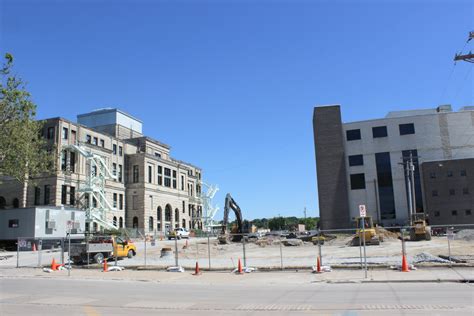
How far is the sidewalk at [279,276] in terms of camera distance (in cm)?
1814

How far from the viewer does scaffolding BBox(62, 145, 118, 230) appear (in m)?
73.3

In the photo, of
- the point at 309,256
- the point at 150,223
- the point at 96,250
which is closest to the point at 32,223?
the point at 96,250

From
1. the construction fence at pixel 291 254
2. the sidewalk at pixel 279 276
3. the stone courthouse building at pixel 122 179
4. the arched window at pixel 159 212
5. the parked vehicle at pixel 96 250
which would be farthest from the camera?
the arched window at pixel 159 212

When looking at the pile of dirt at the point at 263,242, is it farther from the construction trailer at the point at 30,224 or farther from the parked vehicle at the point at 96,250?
the parked vehicle at the point at 96,250

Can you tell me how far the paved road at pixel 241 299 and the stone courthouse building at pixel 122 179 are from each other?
56.6 meters

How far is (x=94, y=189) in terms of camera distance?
242 feet

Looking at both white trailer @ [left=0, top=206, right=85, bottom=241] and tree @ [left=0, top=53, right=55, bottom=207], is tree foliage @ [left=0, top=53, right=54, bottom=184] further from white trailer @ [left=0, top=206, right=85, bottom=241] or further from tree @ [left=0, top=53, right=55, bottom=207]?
white trailer @ [left=0, top=206, right=85, bottom=241]

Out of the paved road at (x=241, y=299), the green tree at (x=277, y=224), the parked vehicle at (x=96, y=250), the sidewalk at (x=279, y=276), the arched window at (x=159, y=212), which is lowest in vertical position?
the sidewalk at (x=279, y=276)

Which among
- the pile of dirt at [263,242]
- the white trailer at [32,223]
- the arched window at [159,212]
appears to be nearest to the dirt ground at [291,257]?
the pile of dirt at [263,242]

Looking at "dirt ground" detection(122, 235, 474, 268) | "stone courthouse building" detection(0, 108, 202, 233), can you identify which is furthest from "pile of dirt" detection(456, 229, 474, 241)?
"stone courthouse building" detection(0, 108, 202, 233)

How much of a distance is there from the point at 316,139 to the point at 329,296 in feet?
223

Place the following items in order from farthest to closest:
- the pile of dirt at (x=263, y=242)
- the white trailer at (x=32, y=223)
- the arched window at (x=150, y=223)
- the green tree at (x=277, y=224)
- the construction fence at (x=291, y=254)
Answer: the green tree at (x=277, y=224) < the arched window at (x=150, y=223) < the pile of dirt at (x=263, y=242) < the white trailer at (x=32, y=223) < the construction fence at (x=291, y=254)

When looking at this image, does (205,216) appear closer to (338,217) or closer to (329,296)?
(338,217)

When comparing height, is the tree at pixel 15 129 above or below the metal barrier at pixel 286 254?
above
